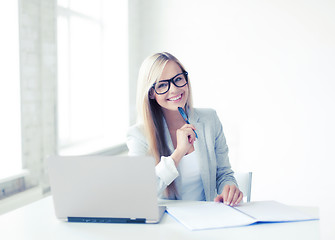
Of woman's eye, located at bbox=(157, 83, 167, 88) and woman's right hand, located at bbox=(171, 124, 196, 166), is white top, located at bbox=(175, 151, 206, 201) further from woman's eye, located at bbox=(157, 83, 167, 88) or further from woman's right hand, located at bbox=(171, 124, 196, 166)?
woman's eye, located at bbox=(157, 83, 167, 88)

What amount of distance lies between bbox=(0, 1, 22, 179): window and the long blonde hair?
89cm

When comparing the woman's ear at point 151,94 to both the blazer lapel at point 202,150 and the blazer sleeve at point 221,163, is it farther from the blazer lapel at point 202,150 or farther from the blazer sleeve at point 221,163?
the blazer sleeve at point 221,163

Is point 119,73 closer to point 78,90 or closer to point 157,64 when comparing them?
point 78,90

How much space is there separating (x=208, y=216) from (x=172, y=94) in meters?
0.67

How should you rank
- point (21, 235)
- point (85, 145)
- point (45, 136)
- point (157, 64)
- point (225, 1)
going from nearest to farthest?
1. point (21, 235)
2. point (157, 64)
3. point (45, 136)
4. point (85, 145)
5. point (225, 1)


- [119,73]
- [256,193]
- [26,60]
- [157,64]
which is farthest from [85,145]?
[157,64]

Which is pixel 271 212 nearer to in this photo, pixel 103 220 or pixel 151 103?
pixel 103 220

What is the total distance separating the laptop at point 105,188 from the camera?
121 centimetres

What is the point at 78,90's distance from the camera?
347 centimetres

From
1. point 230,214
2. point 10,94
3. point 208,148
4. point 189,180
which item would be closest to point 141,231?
point 230,214

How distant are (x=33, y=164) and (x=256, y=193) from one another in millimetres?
2069

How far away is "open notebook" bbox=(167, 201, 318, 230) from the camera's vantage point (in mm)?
1256

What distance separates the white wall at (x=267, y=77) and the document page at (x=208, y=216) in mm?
2301

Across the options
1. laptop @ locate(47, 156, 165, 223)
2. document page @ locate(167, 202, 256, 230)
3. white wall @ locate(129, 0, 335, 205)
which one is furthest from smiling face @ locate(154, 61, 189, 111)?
white wall @ locate(129, 0, 335, 205)
